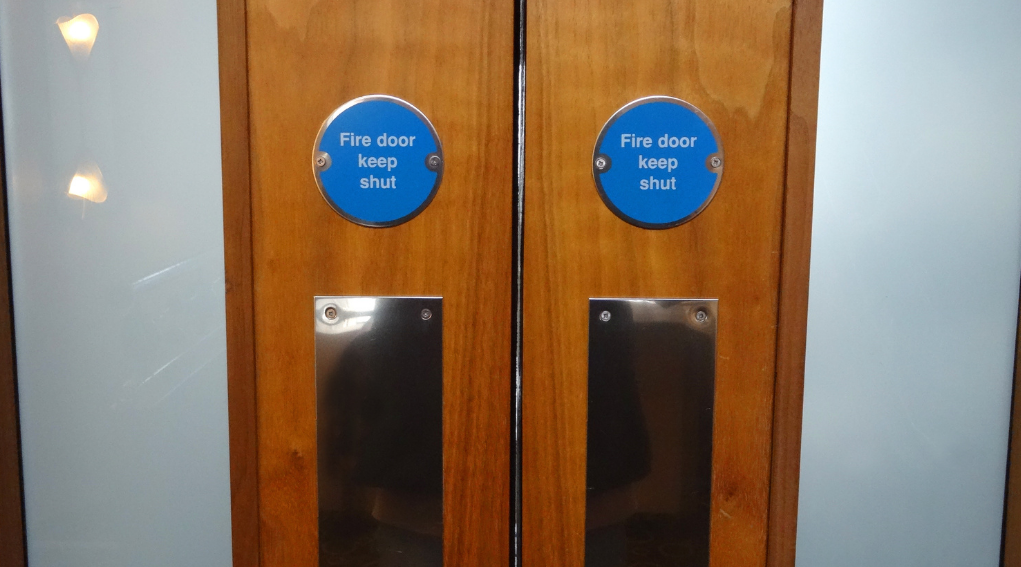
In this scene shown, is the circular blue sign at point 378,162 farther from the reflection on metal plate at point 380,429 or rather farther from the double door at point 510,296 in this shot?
the reflection on metal plate at point 380,429

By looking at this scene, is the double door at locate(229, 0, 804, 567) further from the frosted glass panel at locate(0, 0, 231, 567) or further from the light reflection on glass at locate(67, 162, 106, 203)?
the light reflection on glass at locate(67, 162, 106, 203)

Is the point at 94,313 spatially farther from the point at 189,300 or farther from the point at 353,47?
the point at 353,47

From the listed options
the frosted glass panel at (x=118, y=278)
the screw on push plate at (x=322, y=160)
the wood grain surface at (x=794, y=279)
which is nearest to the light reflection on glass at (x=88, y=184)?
the frosted glass panel at (x=118, y=278)

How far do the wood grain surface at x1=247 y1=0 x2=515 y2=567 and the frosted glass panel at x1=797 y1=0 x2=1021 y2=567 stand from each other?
1.39ft

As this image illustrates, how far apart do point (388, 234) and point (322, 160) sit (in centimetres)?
12

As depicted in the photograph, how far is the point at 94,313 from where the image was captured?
30.3 inches

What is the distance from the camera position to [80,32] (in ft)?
2.41

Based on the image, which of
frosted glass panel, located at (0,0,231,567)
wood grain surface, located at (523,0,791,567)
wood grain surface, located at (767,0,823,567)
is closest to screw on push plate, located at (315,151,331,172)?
frosted glass panel, located at (0,0,231,567)

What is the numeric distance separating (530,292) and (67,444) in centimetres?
66

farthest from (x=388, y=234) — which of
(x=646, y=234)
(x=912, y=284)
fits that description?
(x=912, y=284)

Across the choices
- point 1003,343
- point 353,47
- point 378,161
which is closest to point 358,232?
point 378,161

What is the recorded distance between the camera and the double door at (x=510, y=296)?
70 cm

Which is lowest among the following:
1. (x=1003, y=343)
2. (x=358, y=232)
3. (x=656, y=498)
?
(x=656, y=498)

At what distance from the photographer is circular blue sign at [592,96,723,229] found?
2.33 ft
